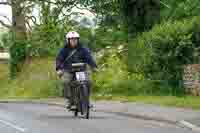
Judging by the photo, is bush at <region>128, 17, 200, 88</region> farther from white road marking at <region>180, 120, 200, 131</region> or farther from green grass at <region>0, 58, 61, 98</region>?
white road marking at <region>180, 120, 200, 131</region>

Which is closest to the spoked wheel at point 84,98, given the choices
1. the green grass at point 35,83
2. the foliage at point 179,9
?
the green grass at point 35,83

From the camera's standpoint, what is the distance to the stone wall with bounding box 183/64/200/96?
20234 mm

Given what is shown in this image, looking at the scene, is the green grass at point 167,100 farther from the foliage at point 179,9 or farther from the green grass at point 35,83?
the foliage at point 179,9

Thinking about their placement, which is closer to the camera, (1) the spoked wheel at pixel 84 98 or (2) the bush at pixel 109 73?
(1) the spoked wheel at pixel 84 98

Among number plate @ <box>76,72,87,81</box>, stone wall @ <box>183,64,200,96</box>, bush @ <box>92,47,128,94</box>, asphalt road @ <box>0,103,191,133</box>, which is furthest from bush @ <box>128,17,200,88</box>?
number plate @ <box>76,72,87,81</box>

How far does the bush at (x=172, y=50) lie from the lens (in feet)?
70.2

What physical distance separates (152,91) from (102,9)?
12411mm

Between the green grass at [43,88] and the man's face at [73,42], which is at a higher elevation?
the man's face at [73,42]

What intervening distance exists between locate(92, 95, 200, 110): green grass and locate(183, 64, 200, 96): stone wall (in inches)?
29.7

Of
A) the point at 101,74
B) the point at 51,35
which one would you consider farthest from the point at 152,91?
the point at 51,35

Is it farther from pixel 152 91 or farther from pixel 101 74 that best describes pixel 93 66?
pixel 101 74

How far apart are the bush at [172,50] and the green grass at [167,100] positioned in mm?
1398

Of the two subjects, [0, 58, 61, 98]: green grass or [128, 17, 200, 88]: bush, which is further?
[0, 58, 61, 98]: green grass

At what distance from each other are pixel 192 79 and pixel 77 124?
728cm
